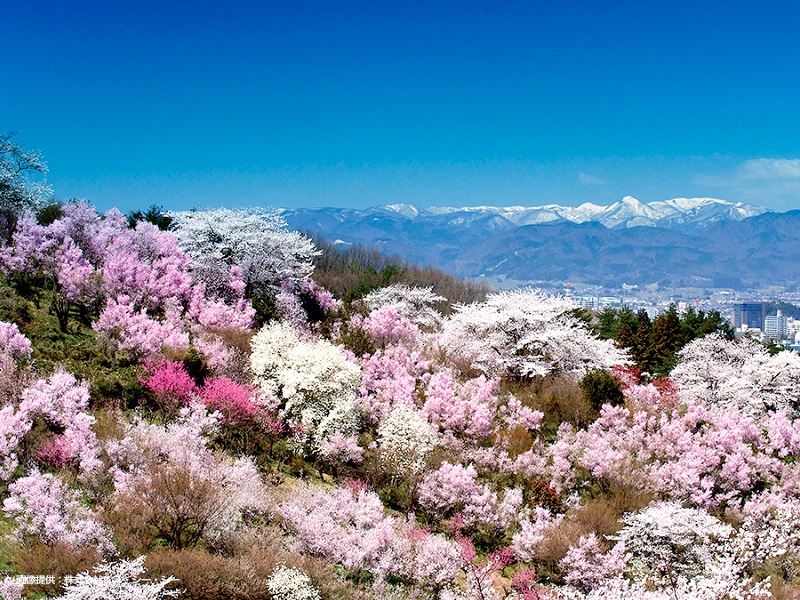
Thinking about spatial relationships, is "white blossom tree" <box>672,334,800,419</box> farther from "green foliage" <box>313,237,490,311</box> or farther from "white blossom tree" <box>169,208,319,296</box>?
"white blossom tree" <box>169,208,319,296</box>

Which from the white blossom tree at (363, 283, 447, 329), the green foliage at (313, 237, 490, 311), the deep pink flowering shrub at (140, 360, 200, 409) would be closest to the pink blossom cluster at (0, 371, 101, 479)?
the deep pink flowering shrub at (140, 360, 200, 409)

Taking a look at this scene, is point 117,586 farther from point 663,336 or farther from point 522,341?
point 663,336

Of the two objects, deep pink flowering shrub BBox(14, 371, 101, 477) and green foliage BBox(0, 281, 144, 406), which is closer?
deep pink flowering shrub BBox(14, 371, 101, 477)

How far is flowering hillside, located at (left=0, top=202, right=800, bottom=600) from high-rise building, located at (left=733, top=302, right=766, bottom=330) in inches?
6698

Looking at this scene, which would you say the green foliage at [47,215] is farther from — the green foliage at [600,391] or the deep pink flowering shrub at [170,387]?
the green foliage at [600,391]

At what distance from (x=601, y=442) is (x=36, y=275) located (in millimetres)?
16589

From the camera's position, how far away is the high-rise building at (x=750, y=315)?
168600mm

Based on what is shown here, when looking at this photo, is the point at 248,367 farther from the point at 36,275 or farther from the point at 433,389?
the point at 36,275

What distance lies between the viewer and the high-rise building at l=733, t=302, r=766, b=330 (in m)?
169

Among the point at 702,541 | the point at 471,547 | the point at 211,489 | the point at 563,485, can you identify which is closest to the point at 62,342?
the point at 211,489

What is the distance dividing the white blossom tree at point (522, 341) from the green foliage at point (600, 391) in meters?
1.69

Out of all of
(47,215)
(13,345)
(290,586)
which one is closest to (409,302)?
(47,215)

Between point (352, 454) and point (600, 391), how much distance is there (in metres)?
7.49

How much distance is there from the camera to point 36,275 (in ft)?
60.2
